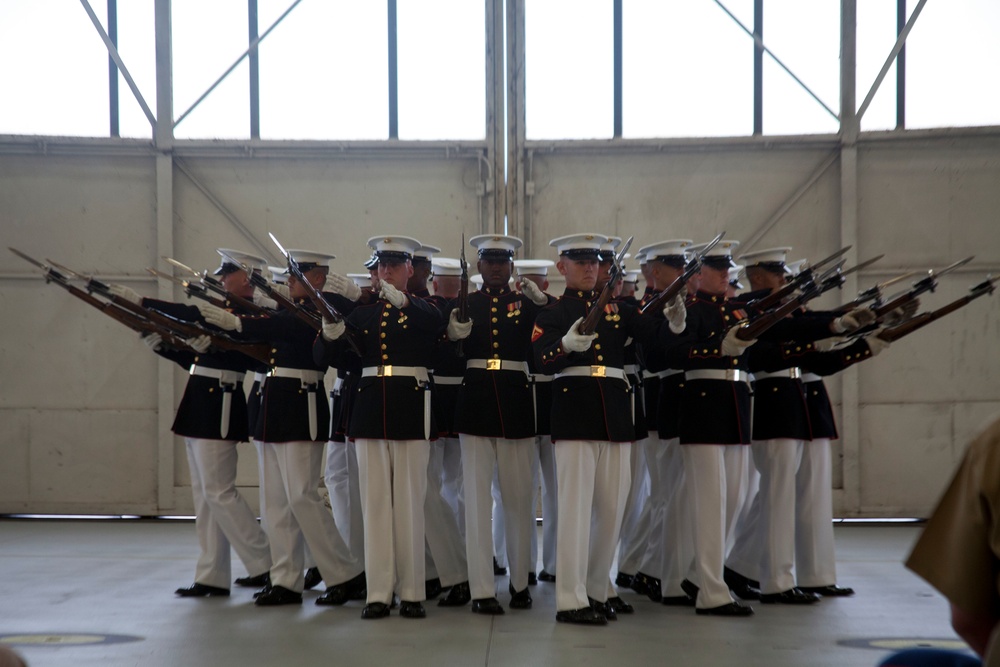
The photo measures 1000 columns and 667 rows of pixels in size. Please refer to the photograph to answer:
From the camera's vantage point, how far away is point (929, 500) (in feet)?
29.0

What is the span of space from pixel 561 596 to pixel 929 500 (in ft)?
18.1

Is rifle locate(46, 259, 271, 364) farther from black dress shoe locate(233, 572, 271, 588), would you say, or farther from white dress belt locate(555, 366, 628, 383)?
white dress belt locate(555, 366, 628, 383)

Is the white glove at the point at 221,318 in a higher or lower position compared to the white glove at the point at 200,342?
higher

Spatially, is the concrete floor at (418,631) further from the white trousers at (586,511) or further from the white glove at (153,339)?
the white glove at (153,339)

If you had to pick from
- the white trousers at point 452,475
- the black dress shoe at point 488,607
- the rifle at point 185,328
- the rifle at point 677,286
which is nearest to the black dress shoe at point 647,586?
the black dress shoe at point 488,607

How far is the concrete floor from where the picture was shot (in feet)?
13.2

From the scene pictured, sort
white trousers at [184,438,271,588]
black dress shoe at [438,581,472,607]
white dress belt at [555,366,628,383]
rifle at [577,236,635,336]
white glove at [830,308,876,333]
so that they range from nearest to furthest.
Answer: rifle at [577,236,635,336] < white dress belt at [555,366,628,383] < white glove at [830,308,876,333] < black dress shoe at [438,581,472,607] < white trousers at [184,438,271,588]

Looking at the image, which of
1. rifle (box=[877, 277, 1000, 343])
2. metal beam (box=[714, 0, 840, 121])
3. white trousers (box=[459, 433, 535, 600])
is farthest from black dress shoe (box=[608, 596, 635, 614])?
metal beam (box=[714, 0, 840, 121])

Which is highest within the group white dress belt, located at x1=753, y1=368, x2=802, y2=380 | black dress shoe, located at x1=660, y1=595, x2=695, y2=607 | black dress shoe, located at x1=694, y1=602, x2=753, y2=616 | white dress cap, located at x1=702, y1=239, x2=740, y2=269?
white dress cap, located at x1=702, y1=239, x2=740, y2=269

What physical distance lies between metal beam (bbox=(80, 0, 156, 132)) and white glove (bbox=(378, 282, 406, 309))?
17.4ft

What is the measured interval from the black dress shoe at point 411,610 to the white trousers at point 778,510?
1866 millimetres

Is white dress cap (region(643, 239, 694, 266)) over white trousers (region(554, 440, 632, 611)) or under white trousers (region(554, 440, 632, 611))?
over

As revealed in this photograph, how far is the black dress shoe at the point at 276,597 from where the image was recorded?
5137 mm

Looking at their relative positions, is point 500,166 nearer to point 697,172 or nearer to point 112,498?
point 697,172
